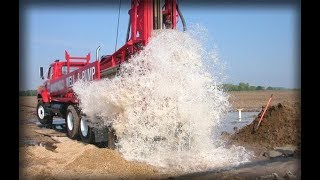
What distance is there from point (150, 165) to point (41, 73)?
8.92 m

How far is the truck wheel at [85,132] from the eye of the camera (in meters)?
10.2

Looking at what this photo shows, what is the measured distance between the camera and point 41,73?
15.3 m

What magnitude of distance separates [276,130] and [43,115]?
890 cm

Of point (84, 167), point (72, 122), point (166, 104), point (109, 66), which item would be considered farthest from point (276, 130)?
point (84, 167)

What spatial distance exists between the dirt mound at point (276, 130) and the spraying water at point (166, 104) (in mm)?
2375

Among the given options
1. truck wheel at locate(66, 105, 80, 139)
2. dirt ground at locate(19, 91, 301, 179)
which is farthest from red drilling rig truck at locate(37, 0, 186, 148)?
dirt ground at locate(19, 91, 301, 179)

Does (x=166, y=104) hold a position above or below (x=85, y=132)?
above

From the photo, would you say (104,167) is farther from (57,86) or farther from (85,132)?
(57,86)

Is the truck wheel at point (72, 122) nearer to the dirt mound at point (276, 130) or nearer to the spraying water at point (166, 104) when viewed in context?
the spraying water at point (166, 104)

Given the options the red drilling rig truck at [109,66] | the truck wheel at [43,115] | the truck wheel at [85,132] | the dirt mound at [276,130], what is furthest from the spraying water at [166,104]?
the truck wheel at [43,115]

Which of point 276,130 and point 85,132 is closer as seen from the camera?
point 85,132

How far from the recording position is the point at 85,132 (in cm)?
1071

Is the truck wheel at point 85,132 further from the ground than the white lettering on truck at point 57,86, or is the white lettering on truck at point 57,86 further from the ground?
the white lettering on truck at point 57,86
